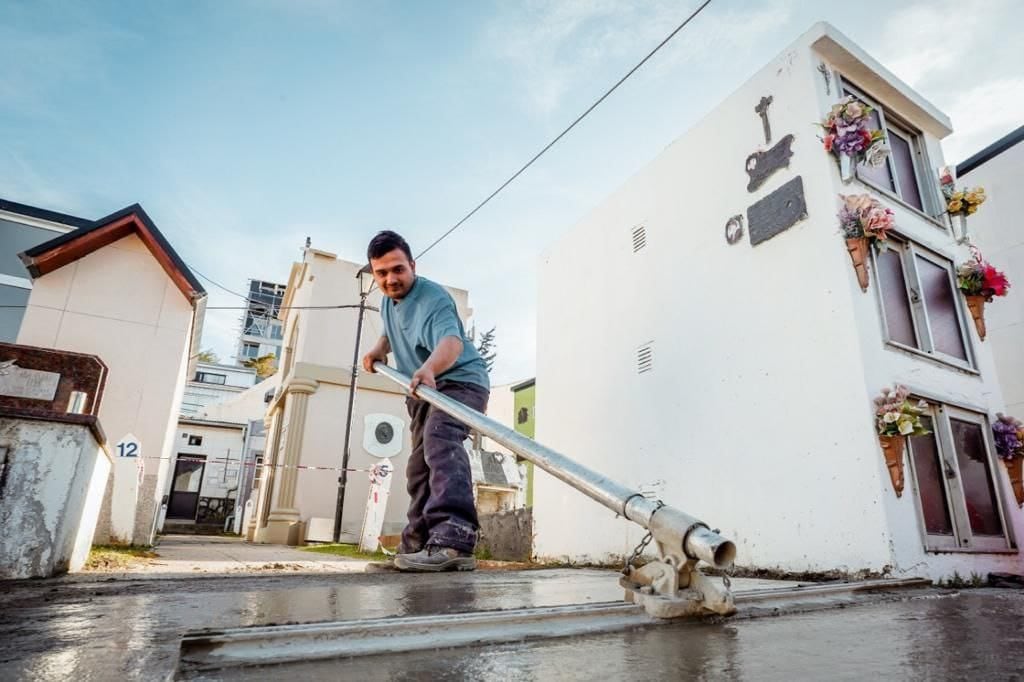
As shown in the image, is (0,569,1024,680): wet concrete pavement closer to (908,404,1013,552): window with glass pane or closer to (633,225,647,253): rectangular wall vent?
(908,404,1013,552): window with glass pane

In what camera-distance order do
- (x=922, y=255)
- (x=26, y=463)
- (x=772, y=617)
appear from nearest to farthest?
(x=772, y=617) < (x=26, y=463) < (x=922, y=255)

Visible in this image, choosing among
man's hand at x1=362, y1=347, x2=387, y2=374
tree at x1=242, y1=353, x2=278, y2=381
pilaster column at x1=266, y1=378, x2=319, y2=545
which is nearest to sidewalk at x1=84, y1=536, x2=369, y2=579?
man's hand at x1=362, y1=347, x2=387, y2=374

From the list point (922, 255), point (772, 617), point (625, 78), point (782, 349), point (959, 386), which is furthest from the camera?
point (625, 78)

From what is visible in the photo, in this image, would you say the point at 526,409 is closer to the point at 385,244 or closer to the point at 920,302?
the point at 920,302

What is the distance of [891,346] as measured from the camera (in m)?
4.26

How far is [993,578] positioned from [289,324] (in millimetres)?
16234

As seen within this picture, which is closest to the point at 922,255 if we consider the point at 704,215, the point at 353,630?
the point at 704,215

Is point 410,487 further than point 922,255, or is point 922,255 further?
point 922,255

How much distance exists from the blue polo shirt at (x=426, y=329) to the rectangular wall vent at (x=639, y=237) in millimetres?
3436

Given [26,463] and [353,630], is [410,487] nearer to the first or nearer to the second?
[26,463]

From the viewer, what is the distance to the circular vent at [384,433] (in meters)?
13.2

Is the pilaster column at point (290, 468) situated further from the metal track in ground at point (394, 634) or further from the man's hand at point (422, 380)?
the metal track in ground at point (394, 634)

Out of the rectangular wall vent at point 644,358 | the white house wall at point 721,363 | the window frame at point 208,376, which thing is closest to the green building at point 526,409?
the white house wall at point 721,363

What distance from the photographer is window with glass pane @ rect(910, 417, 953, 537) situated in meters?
4.07
